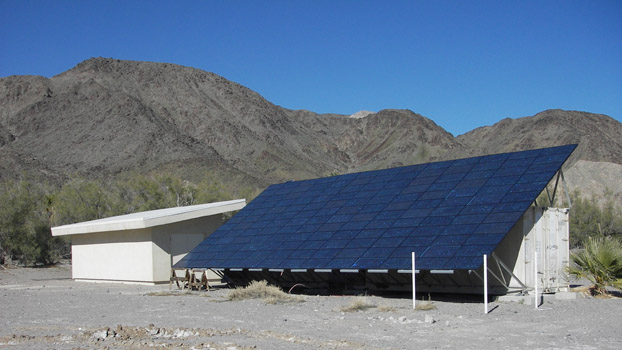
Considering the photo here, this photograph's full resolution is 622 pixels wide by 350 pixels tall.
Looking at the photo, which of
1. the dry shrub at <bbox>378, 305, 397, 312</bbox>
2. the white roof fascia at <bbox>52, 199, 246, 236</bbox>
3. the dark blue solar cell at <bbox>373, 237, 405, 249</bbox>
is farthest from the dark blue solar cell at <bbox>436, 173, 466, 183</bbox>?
the white roof fascia at <bbox>52, 199, 246, 236</bbox>

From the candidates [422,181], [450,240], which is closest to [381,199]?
[422,181]

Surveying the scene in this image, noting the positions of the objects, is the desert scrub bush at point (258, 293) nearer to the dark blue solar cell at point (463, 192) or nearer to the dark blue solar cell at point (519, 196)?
the dark blue solar cell at point (463, 192)

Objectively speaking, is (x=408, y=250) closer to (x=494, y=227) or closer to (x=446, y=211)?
(x=446, y=211)

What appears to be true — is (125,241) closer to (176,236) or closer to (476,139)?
(176,236)

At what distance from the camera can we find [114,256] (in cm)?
2692

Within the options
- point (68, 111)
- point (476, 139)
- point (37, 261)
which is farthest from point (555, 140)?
point (37, 261)

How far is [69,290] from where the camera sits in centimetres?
2364

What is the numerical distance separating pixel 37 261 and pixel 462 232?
103ft

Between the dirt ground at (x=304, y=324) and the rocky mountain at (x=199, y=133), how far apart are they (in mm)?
65165

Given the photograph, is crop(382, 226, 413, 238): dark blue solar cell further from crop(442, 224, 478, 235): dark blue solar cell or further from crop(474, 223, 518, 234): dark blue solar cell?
crop(474, 223, 518, 234): dark blue solar cell

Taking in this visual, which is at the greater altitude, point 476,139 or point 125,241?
point 476,139

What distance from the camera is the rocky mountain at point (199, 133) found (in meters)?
87.1

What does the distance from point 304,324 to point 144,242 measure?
13636mm

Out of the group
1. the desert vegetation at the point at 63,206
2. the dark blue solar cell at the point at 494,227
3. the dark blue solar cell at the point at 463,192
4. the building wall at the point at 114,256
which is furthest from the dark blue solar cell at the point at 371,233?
the desert vegetation at the point at 63,206
